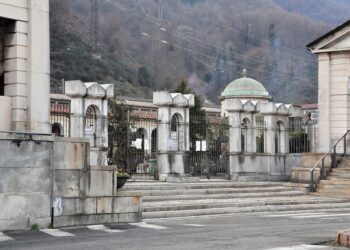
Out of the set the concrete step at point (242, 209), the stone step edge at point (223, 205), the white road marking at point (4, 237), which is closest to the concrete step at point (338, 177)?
the concrete step at point (242, 209)

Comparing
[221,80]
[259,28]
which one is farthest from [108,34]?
[259,28]

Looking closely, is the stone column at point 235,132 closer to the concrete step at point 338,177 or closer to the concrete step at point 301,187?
the concrete step at point 301,187

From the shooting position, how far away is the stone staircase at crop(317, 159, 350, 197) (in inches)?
1225

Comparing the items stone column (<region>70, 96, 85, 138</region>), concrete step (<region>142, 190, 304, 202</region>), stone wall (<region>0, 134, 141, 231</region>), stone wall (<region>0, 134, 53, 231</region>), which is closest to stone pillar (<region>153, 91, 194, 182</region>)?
concrete step (<region>142, 190, 304, 202</region>)

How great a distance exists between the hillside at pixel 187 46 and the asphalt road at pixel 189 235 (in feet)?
243

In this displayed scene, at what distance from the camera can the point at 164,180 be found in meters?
29.4

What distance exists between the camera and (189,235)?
15539mm

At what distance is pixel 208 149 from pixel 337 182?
6196 millimetres

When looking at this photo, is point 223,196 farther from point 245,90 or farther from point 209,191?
point 245,90

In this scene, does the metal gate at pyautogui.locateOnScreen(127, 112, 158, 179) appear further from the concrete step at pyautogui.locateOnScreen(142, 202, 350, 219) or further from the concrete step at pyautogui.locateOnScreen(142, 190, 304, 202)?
the concrete step at pyautogui.locateOnScreen(142, 202, 350, 219)

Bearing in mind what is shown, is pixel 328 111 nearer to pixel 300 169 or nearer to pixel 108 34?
pixel 300 169

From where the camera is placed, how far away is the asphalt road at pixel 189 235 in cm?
1360

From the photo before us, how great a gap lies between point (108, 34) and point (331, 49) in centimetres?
9334

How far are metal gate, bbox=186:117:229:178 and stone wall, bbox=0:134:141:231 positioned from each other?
13.7 m
